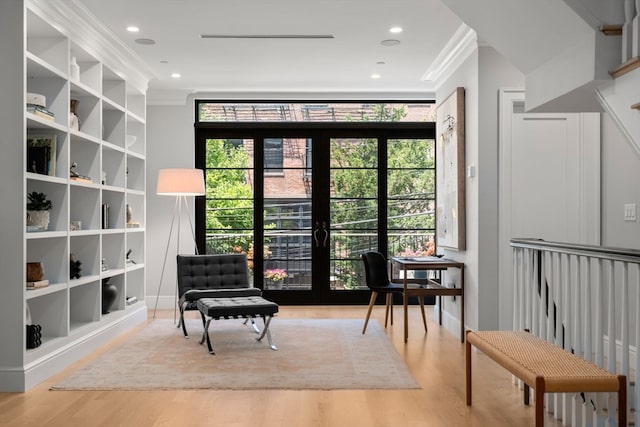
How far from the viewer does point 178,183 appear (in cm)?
706

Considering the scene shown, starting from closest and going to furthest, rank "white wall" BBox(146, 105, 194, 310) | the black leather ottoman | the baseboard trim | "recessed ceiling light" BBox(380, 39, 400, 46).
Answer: the baseboard trim → the black leather ottoman → "recessed ceiling light" BBox(380, 39, 400, 46) → "white wall" BBox(146, 105, 194, 310)

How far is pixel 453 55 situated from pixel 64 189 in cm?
376

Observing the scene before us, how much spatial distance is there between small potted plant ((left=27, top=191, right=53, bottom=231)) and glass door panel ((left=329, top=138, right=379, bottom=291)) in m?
4.20

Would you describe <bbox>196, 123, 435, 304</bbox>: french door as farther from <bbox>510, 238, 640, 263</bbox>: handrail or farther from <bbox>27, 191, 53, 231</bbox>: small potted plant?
<bbox>510, 238, 640, 263</bbox>: handrail

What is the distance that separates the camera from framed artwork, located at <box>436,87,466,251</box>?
19.4 ft

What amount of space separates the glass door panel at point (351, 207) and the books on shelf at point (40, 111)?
4.16m

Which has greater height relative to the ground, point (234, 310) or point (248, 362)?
point (234, 310)

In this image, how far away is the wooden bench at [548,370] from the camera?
8.54 feet

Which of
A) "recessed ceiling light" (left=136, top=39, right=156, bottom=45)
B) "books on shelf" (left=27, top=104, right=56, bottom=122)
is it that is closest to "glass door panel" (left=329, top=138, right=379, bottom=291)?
"recessed ceiling light" (left=136, top=39, right=156, bottom=45)

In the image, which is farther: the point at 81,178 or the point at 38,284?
the point at 81,178

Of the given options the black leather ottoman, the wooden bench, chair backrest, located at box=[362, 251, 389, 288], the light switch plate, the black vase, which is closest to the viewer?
the wooden bench

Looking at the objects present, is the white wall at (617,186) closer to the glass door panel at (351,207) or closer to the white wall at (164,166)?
the glass door panel at (351,207)

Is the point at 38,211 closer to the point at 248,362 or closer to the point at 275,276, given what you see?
the point at 248,362

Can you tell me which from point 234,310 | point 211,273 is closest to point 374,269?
point 234,310
